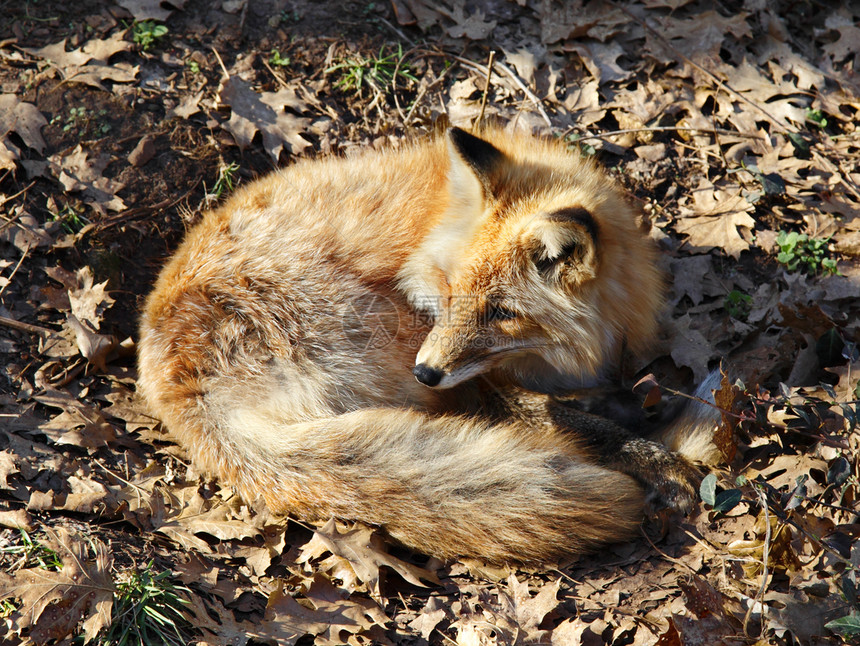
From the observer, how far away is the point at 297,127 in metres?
4.64

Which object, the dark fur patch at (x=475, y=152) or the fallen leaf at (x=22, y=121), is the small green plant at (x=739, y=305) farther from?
the fallen leaf at (x=22, y=121)

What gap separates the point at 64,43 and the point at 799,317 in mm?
5363

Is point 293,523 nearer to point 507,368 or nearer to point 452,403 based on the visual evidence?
point 452,403

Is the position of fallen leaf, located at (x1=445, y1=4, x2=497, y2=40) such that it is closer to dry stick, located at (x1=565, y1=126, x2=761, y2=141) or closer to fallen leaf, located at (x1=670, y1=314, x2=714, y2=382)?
dry stick, located at (x1=565, y1=126, x2=761, y2=141)

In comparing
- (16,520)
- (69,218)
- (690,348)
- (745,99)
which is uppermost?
(745,99)

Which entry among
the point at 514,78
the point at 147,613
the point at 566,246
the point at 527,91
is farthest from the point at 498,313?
the point at 514,78

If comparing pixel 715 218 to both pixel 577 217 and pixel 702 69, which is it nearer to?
pixel 702 69

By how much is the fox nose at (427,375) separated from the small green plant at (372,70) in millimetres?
2780

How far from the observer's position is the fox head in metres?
3.08

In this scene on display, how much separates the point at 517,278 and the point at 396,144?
1.74 m

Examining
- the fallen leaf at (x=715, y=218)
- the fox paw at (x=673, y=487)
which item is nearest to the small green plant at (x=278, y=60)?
the fallen leaf at (x=715, y=218)

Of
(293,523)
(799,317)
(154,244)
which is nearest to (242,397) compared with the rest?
(293,523)

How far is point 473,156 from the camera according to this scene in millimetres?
3084

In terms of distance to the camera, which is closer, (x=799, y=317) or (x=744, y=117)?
(x=799, y=317)
